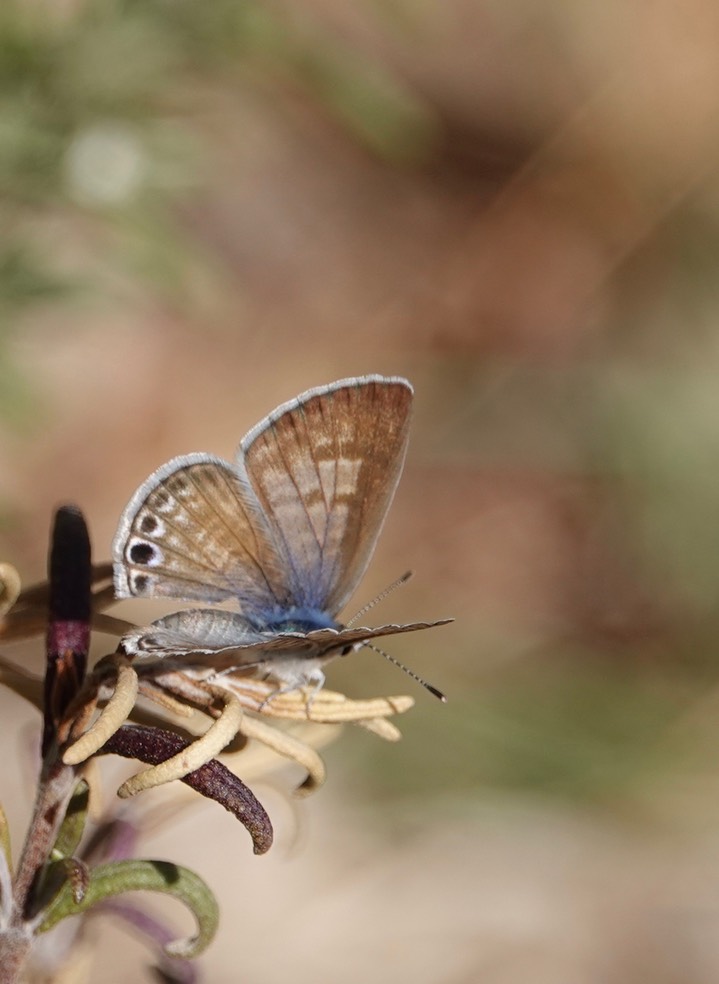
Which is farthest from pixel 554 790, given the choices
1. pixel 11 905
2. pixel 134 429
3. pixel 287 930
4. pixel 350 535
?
pixel 11 905

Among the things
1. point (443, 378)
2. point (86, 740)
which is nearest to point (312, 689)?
point (86, 740)

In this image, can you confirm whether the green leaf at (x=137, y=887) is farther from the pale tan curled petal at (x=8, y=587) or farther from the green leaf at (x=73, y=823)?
the pale tan curled petal at (x=8, y=587)

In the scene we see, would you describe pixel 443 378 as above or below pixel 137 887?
above

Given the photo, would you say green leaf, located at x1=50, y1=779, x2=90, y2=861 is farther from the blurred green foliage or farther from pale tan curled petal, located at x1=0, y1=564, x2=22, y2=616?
the blurred green foliage

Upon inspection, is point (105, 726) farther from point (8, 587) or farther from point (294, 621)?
point (294, 621)

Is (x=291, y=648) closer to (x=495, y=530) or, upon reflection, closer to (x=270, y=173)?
(x=495, y=530)

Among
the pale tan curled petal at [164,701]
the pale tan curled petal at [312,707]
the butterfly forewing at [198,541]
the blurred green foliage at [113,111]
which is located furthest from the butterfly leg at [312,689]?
the blurred green foliage at [113,111]
